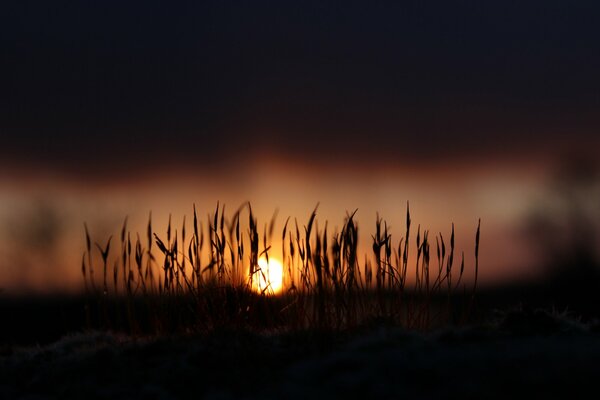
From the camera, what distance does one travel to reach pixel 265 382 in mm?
3531

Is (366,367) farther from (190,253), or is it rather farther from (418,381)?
(190,253)

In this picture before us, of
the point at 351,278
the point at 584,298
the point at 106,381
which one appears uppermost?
the point at 351,278

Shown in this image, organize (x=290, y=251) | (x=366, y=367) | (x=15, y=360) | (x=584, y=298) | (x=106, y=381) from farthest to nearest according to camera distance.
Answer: (x=584, y=298) < (x=290, y=251) < (x=15, y=360) < (x=106, y=381) < (x=366, y=367)

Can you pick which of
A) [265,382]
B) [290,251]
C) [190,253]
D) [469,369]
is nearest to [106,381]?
[265,382]

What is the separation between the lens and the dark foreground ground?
293cm

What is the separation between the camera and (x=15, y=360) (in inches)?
182

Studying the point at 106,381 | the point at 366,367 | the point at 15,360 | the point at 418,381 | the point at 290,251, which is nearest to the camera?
the point at 418,381

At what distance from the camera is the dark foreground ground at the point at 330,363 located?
2.93 m

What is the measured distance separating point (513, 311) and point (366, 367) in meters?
1.78

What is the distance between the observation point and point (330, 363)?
11.2 feet

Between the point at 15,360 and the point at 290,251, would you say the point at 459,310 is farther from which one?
the point at 15,360

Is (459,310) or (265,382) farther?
(459,310)

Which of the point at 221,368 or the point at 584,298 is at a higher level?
the point at 221,368

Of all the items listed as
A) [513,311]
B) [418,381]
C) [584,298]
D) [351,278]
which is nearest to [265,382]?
[418,381]
